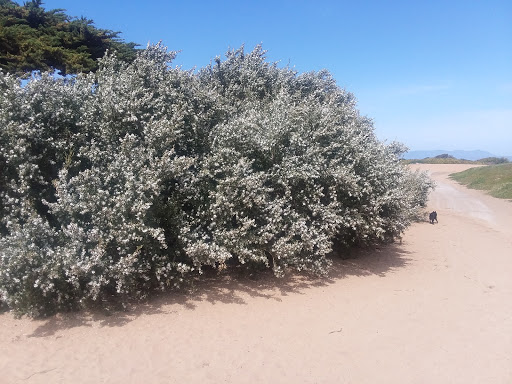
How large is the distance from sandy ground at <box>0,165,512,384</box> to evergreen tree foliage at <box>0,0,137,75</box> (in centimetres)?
870

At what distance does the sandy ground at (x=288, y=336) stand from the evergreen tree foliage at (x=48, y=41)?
870 centimetres

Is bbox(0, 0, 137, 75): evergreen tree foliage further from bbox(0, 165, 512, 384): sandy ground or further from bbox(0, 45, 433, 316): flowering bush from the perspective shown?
bbox(0, 165, 512, 384): sandy ground

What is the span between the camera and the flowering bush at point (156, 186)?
5.59 m

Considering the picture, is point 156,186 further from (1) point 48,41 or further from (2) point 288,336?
(1) point 48,41

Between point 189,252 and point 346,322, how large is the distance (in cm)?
275

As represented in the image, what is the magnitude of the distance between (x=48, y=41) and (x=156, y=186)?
10174 millimetres

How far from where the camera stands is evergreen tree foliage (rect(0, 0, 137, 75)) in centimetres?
1220

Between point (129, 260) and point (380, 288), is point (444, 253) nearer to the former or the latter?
point (380, 288)

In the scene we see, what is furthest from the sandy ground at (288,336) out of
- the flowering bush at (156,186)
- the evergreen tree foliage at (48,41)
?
the evergreen tree foliage at (48,41)

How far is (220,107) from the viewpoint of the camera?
8305 mm

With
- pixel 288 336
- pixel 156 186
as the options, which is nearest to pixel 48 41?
pixel 156 186

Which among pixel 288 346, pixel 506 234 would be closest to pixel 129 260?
pixel 288 346

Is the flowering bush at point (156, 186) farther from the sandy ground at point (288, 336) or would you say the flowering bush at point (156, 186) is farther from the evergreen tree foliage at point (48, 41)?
the evergreen tree foliage at point (48, 41)

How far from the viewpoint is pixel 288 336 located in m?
5.95
